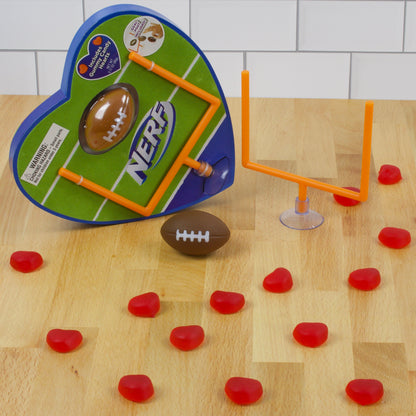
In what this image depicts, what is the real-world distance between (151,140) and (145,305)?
1.07 ft

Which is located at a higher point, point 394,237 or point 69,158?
point 69,158

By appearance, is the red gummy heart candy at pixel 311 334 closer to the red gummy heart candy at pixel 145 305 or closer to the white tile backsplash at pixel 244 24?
the red gummy heart candy at pixel 145 305

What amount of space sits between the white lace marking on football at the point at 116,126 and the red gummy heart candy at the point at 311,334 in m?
0.46

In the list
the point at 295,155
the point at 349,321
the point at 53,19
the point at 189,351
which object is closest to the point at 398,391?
the point at 349,321

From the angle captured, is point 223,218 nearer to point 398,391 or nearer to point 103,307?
point 103,307

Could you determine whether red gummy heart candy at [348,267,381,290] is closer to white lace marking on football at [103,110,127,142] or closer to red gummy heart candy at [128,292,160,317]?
red gummy heart candy at [128,292,160,317]

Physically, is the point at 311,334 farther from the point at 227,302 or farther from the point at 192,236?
the point at 192,236

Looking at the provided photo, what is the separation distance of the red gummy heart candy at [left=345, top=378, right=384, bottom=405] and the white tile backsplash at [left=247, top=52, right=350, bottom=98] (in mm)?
1035

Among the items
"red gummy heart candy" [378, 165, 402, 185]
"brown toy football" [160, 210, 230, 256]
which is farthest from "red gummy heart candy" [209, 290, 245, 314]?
"red gummy heart candy" [378, 165, 402, 185]

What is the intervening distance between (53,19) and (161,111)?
2.18 ft

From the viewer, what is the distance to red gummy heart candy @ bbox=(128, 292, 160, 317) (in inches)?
56.0

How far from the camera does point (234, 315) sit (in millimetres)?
1433

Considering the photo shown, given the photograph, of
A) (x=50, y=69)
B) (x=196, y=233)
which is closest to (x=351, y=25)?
(x=50, y=69)

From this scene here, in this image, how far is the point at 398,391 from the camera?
127cm
